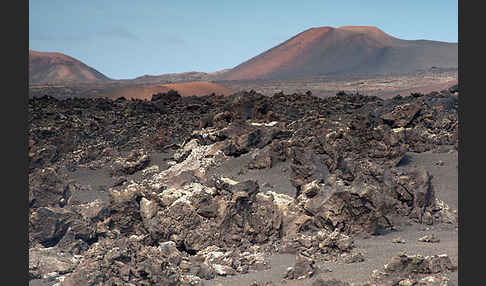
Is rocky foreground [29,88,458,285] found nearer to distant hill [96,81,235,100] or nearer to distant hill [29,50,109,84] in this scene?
distant hill [96,81,235,100]

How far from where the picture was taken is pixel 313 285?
6.84m

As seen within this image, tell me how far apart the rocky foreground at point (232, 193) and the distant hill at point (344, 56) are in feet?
289

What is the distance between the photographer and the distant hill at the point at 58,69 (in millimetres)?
121500

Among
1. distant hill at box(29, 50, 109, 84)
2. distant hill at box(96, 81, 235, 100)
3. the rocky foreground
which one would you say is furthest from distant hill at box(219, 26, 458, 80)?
the rocky foreground

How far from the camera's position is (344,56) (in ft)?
407

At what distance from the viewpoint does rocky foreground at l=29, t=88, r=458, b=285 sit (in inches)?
313

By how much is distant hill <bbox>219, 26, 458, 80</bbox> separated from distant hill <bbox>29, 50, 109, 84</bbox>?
30.6 meters

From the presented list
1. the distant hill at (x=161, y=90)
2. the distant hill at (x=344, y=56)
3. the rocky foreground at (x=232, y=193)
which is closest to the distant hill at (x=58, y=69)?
the distant hill at (x=344, y=56)

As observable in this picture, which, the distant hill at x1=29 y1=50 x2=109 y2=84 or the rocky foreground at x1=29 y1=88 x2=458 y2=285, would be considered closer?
the rocky foreground at x1=29 y1=88 x2=458 y2=285

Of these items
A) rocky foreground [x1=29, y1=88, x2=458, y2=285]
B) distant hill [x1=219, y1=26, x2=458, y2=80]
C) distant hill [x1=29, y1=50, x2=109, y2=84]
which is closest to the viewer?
rocky foreground [x1=29, y1=88, x2=458, y2=285]

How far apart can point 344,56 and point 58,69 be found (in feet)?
206

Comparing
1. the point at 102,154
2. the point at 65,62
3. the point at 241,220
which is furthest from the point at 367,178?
the point at 65,62

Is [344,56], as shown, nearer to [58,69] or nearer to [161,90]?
[58,69]

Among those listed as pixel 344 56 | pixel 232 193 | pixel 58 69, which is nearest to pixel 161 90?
pixel 232 193
